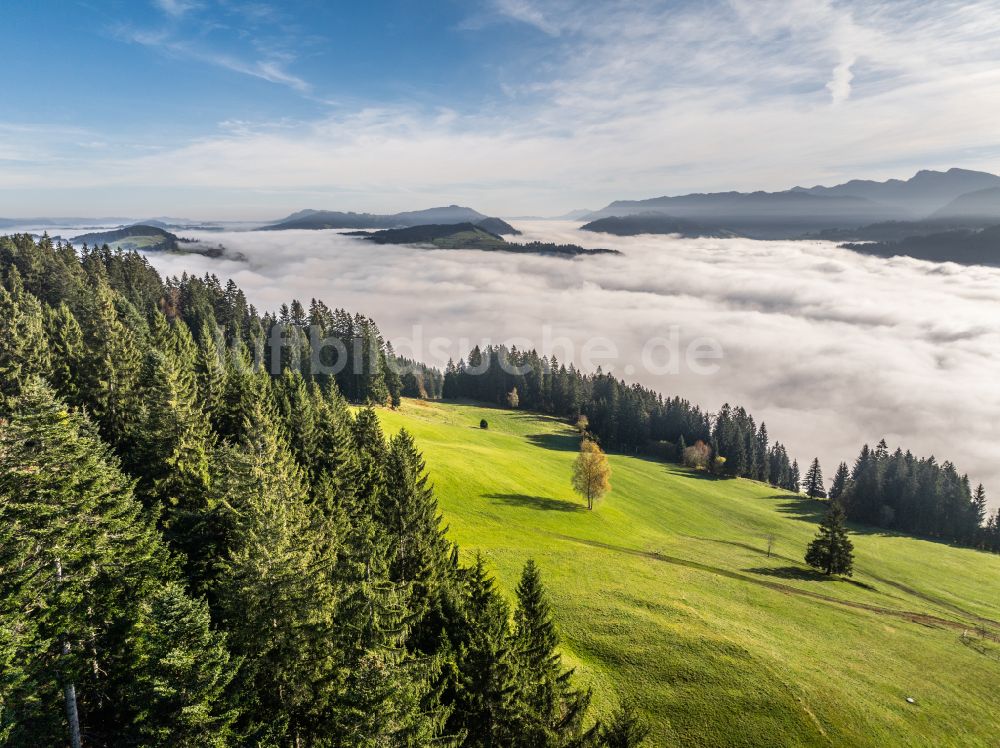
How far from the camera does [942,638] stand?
54.1 m

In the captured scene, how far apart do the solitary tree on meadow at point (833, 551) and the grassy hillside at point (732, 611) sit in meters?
3.17

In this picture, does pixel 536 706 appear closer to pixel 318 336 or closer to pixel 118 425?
pixel 118 425

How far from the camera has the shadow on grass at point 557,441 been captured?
449 ft

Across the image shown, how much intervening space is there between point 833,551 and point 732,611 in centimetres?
3522

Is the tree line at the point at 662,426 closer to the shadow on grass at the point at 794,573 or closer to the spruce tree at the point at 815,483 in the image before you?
the spruce tree at the point at 815,483

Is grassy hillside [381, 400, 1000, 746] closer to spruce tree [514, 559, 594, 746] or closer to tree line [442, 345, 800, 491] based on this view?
spruce tree [514, 559, 594, 746]

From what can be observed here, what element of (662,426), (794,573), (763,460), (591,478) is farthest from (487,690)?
(763,460)

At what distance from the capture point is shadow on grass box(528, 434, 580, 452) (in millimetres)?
137000

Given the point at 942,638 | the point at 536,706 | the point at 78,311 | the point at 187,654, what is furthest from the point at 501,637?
the point at 78,311

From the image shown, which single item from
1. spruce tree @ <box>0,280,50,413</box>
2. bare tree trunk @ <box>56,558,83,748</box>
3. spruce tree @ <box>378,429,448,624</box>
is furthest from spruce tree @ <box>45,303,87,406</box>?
spruce tree @ <box>378,429,448,624</box>

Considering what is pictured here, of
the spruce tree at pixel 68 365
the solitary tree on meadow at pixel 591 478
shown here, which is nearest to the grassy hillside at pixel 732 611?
the solitary tree on meadow at pixel 591 478

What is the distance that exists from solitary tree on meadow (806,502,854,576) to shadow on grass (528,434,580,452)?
67431 millimetres

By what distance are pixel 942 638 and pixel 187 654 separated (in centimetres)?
7322

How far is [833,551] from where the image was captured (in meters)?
72.0
